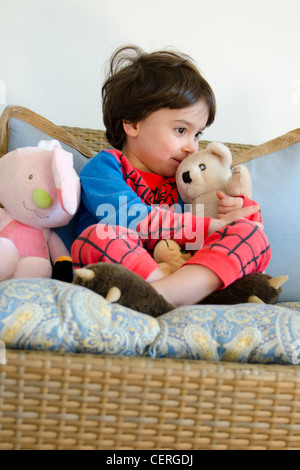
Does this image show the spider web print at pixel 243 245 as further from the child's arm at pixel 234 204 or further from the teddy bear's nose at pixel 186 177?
the teddy bear's nose at pixel 186 177

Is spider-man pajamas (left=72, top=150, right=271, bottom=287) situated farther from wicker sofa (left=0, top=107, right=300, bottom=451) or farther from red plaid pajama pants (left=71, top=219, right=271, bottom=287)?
wicker sofa (left=0, top=107, right=300, bottom=451)

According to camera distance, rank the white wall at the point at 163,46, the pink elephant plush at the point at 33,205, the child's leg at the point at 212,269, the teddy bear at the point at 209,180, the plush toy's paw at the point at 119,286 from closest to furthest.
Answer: the plush toy's paw at the point at 119,286 < the child's leg at the point at 212,269 < the pink elephant plush at the point at 33,205 < the teddy bear at the point at 209,180 < the white wall at the point at 163,46

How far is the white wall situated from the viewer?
61.1 inches

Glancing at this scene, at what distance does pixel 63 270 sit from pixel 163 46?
3.15 ft

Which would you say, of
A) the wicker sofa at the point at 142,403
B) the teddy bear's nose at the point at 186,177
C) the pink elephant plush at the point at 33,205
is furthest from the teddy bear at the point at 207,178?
the wicker sofa at the point at 142,403

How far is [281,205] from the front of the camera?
1416mm

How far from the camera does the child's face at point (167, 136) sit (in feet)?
4.28

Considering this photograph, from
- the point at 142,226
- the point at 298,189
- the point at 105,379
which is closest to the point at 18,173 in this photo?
the point at 142,226

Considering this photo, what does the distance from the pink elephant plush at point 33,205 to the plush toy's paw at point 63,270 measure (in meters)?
0.02

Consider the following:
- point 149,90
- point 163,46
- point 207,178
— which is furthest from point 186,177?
point 163,46

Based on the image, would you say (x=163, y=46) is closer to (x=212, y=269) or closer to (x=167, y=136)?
(x=167, y=136)

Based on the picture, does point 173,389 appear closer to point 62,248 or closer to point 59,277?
point 59,277

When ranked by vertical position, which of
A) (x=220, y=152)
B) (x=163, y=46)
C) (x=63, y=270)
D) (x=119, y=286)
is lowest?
(x=63, y=270)

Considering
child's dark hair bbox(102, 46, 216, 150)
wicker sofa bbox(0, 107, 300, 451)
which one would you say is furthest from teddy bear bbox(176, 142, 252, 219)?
wicker sofa bbox(0, 107, 300, 451)
